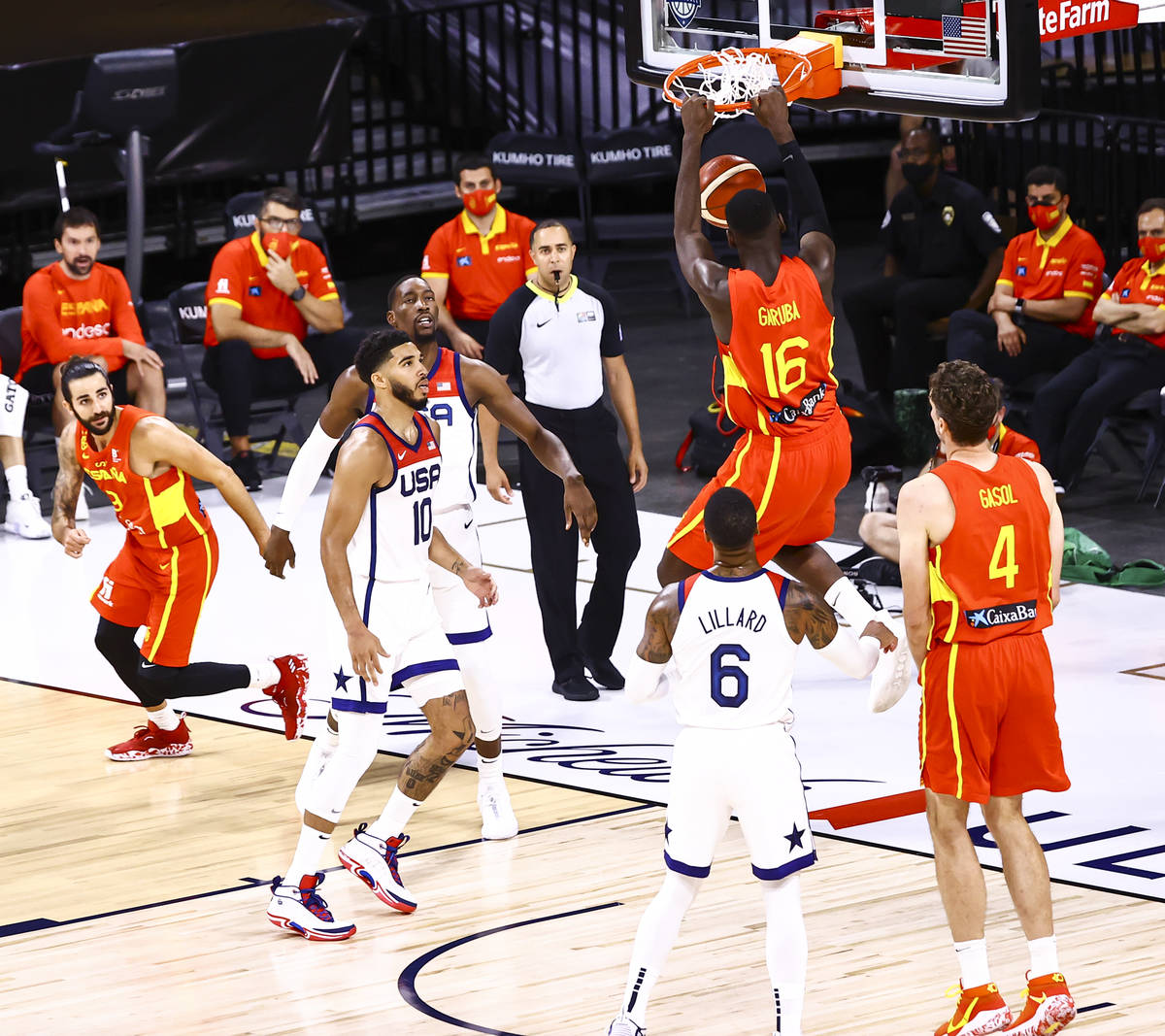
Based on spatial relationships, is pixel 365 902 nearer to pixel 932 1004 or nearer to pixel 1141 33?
pixel 932 1004

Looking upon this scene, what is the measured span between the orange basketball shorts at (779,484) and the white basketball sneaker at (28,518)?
611 centimetres

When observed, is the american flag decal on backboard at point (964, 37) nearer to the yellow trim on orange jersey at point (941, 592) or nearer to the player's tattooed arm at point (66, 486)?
the yellow trim on orange jersey at point (941, 592)

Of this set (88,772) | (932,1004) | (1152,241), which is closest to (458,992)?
(932,1004)

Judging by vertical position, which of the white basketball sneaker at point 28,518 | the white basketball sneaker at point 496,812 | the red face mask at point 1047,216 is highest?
the red face mask at point 1047,216

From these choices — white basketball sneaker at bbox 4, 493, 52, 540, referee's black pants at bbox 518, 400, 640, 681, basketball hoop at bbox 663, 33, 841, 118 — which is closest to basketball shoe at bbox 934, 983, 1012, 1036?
basketball hoop at bbox 663, 33, 841, 118

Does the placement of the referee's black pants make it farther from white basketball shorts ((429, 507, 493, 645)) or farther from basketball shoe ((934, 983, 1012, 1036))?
basketball shoe ((934, 983, 1012, 1036))

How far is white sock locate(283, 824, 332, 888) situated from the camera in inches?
230

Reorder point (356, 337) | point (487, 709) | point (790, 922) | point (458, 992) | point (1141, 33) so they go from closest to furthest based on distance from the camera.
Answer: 1. point (790, 922)
2. point (458, 992)
3. point (487, 709)
4. point (356, 337)
5. point (1141, 33)

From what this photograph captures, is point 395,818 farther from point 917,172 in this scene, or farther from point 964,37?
point 917,172

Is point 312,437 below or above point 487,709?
above

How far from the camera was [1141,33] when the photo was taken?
15.3m

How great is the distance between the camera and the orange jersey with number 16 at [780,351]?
6686mm

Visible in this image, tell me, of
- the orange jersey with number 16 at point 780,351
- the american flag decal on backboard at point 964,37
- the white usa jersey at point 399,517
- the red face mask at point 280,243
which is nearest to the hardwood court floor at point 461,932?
the white usa jersey at point 399,517

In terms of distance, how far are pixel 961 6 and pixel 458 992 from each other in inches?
179
